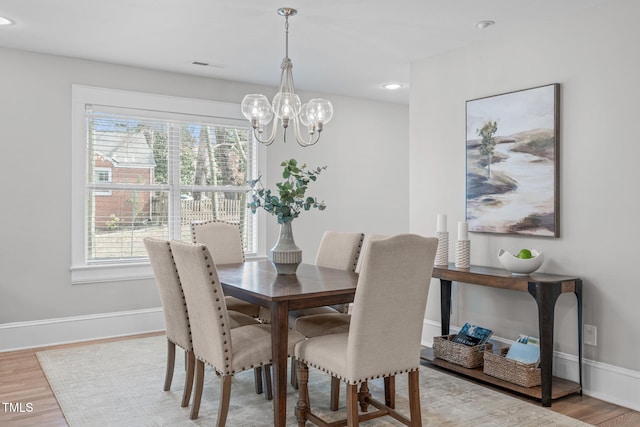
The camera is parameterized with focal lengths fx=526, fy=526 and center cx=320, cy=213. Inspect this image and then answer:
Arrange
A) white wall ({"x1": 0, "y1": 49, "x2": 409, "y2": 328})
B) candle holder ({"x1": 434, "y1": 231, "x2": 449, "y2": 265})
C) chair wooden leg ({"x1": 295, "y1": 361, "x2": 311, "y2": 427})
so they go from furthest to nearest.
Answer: white wall ({"x1": 0, "y1": 49, "x2": 409, "y2": 328}), candle holder ({"x1": 434, "y1": 231, "x2": 449, "y2": 265}), chair wooden leg ({"x1": 295, "y1": 361, "x2": 311, "y2": 427})

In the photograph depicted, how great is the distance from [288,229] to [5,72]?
281cm

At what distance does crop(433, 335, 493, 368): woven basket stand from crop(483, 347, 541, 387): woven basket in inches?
4.6

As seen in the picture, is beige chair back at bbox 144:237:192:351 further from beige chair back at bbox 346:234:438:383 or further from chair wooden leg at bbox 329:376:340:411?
beige chair back at bbox 346:234:438:383

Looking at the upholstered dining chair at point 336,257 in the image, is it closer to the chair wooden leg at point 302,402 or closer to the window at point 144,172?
the chair wooden leg at point 302,402

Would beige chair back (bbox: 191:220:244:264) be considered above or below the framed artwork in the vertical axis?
below

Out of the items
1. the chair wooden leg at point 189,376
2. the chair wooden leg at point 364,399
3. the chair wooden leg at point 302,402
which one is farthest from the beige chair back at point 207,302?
the chair wooden leg at point 364,399

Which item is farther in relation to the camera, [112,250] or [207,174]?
[207,174]

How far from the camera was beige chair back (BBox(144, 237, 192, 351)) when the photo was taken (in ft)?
9.38

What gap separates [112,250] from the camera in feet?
15.6

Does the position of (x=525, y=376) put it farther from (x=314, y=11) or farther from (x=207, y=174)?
(x=207, y=174)

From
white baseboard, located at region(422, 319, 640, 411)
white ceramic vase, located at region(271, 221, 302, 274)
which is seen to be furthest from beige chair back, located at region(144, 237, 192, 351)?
white baseboard, located at region(422, 319, 640, 411)

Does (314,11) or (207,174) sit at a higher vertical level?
(314,11)

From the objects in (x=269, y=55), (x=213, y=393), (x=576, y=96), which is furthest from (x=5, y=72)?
(x=576, y=96)

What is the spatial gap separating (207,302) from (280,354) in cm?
43
